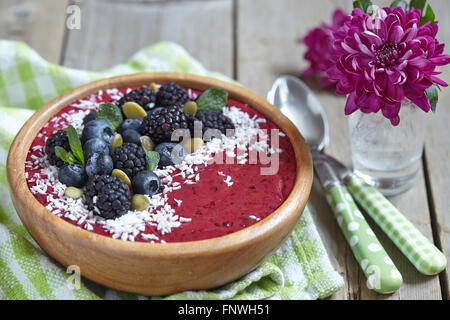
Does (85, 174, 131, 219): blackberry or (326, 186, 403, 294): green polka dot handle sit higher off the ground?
(85, 174, 131, 219): blackberry

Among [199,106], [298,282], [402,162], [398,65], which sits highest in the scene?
[398,65]

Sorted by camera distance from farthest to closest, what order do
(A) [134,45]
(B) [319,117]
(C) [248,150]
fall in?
(A) [134,45]
(B) [319,117]
(C) [248,150]

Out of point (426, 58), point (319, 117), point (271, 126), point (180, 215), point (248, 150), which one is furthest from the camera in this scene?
point (319, 117)

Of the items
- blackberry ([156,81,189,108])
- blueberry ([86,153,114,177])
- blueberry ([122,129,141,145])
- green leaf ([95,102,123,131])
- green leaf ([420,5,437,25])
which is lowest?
blueberry ([86,153,114,177])

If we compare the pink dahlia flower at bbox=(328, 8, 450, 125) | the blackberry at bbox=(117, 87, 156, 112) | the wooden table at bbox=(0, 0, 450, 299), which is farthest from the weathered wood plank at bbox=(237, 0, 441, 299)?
the blackberry at bbox=(117, 87, 156, 112)

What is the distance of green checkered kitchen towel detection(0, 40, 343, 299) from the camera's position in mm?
1518

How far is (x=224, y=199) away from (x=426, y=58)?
0.67 metres

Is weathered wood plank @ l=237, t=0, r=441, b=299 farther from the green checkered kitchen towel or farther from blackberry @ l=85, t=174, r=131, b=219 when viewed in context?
blackberry @ l=85, t=174, r=131, b=219

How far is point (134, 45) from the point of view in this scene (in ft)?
8.80

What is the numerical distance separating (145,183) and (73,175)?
19cm

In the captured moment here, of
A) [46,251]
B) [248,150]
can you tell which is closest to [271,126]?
[248,150]

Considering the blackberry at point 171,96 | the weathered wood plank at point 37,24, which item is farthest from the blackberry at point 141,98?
the weathered wood plank at point 37,24

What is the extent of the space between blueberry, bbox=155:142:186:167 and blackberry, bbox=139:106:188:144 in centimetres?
3

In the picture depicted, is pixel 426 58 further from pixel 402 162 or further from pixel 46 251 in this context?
pixel 46 251
